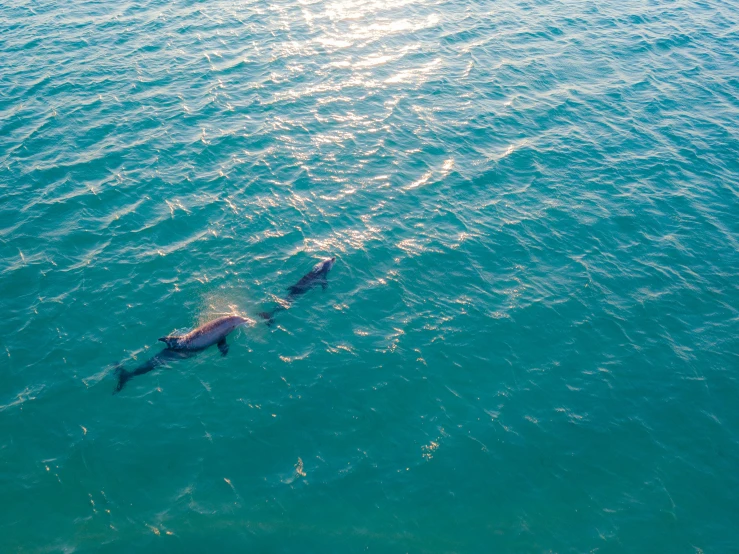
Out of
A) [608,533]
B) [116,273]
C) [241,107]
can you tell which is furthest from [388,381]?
[241,107]

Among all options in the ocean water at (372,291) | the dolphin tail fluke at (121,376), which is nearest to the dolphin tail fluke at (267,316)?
the ocean water at (372,291)

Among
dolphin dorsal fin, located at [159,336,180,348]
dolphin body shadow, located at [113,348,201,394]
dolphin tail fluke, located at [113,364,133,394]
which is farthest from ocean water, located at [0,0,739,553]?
dolphin dorsal fin, located at [159,336,180,348]

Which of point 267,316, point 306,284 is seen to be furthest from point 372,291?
point 267,316

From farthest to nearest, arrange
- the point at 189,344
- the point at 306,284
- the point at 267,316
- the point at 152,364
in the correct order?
the point at 306,284 → the point at 267,316 → the point at 189,344 → the point at 152,364

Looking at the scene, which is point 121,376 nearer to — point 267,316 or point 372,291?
point 267,316

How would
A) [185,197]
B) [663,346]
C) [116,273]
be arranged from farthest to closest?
[185,197]
[116,273]
[663,346]

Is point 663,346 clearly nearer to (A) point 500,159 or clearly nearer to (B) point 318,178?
(A) point 500,159
